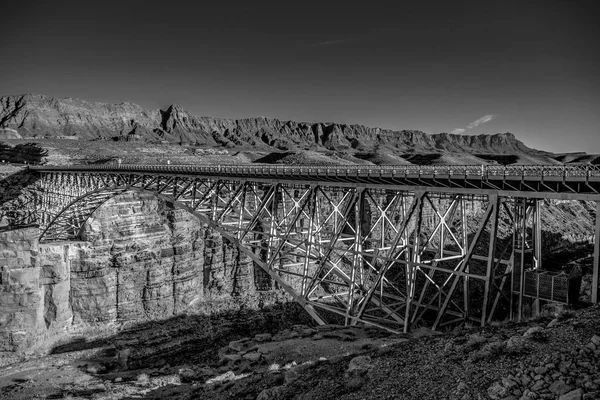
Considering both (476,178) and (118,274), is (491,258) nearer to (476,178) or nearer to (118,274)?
(476,178)

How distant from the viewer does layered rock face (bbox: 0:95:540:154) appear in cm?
12875

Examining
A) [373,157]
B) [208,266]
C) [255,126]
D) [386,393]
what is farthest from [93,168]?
[255,126]

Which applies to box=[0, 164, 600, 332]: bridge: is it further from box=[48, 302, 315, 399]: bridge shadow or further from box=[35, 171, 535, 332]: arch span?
box=[48, 302, 315, 399]: bridge shadow

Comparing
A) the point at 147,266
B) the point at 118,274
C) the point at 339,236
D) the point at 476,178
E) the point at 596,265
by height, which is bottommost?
the point at 118,274

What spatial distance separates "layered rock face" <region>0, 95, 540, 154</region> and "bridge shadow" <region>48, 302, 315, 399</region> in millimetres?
93190

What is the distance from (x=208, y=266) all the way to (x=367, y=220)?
18452 millimetres

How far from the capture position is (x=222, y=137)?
166m

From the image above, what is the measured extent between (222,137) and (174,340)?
439 ft

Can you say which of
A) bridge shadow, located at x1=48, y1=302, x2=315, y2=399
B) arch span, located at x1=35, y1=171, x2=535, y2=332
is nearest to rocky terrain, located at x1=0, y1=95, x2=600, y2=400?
bridge shadow, located at x1=48, y1=302, x2=315, y2=399

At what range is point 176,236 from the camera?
4591 cm

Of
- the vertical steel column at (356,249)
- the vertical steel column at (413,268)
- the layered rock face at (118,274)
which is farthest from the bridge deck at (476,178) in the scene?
the layered rock face at (118,274)

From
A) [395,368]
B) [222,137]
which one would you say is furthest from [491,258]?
[222,137]

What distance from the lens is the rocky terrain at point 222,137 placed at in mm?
99562

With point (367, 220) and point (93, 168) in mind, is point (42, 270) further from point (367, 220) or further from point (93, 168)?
point (367, 220)
